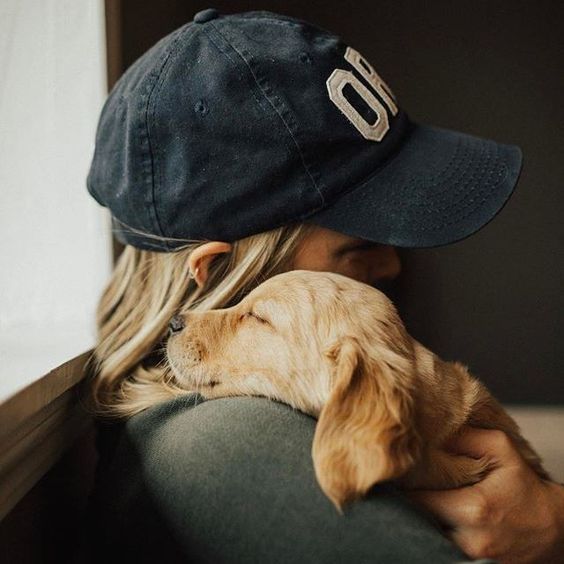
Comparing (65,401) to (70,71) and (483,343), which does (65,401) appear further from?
(483,343)

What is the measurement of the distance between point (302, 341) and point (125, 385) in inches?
12.2

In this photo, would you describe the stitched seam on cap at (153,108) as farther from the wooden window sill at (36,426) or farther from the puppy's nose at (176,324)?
the wooden window sill at (36,426)

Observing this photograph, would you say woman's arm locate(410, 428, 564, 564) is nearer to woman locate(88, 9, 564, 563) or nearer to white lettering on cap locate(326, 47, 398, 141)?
woman locate(88, 9, 564, 563)

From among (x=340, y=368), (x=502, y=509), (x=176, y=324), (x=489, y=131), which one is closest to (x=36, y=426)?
(x=176, y=324)

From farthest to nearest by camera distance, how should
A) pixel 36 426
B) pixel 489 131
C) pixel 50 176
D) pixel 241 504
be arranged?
pixel 489 131 < pixel 50 176 < pixel 36 426 < pixel 241 504

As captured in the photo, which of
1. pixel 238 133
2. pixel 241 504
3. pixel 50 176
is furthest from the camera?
pixel 50 176

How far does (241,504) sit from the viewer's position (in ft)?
2.50

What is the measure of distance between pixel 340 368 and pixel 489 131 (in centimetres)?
148

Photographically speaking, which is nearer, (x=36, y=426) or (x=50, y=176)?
(x=36, y=426)

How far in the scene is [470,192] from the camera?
116 centimetres

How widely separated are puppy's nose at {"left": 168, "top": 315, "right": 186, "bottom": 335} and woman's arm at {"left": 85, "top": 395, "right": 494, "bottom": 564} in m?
0.22

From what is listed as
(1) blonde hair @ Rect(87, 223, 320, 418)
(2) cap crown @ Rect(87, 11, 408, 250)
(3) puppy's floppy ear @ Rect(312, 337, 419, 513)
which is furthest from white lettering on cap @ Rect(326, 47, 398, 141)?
(3) puppy's floppy ear @ Rect(312, 337, 419, 513)

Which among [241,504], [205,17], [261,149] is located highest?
[205,17]

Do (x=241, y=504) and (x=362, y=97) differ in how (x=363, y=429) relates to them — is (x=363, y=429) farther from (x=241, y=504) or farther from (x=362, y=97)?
(x=362, y=97)
